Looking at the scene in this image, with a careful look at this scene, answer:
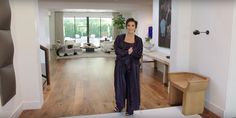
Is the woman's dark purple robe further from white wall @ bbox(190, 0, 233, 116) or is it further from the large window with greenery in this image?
the large window with greenery

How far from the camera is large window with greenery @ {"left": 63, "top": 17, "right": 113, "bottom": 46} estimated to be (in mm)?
13820

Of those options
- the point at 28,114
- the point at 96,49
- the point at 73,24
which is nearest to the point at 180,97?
the point at 28,114

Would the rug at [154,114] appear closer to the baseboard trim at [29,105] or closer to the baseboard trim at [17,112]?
the baseboard trim at [29,105]

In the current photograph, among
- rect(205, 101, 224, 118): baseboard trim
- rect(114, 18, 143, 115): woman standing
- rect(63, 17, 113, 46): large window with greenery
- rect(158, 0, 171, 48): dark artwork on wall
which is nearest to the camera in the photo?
rect(114, 18, 143, 115): woman standing

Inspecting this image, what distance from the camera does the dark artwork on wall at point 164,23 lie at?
210 inches

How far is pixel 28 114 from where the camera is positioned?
3141 mm

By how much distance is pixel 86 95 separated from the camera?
410 centimetres

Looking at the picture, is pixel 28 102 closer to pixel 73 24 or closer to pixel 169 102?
pixel 169 102

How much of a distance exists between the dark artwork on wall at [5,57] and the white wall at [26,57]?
31 cm

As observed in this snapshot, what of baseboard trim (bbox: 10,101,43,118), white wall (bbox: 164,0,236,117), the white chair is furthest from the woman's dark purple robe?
the white chair

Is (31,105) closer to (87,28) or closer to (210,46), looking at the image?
(210,46)

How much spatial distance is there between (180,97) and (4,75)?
108 inches

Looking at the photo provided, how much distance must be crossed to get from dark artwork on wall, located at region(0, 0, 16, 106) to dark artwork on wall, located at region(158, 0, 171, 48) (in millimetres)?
3763

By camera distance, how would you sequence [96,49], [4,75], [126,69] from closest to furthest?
[4,75] < [126,69] < [96,49]
